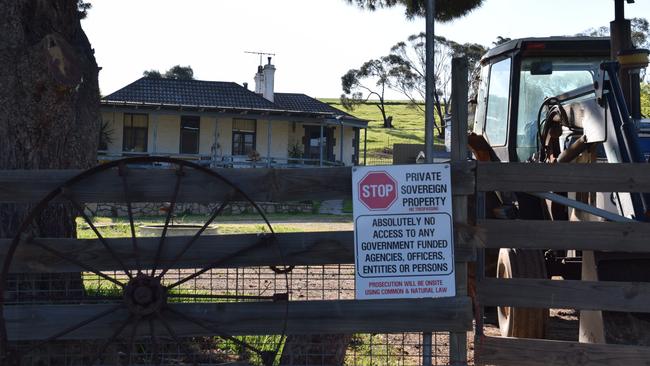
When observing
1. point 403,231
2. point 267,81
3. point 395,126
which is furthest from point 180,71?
point 403,231

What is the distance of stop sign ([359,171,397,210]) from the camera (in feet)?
15.2

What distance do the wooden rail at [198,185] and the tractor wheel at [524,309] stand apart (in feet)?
6.72

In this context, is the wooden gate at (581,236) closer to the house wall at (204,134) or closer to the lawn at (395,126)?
the house wall at (204,134)

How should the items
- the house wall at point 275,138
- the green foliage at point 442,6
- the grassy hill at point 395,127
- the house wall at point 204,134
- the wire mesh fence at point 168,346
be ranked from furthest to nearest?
the grassy hill at point 395,127, the house wall at point 275,138, the house wall at point 204,134, the green foliage at point 442,6, the wire mesh fence at point 168,346

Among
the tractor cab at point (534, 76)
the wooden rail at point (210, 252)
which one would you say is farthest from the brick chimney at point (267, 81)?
the wooden rail at point (210, 252)

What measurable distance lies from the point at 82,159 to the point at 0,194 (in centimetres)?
176

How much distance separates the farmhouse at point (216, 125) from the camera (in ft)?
105

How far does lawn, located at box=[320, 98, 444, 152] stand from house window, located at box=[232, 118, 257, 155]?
46.7ft

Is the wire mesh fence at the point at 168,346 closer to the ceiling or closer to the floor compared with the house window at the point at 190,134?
Result: closer to the floor

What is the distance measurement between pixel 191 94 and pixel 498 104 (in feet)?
90.2

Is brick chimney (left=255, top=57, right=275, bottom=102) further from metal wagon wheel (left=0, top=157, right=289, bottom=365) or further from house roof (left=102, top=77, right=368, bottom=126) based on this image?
metal wagon wheel (left=0, top=157, right=289, bottom=365)

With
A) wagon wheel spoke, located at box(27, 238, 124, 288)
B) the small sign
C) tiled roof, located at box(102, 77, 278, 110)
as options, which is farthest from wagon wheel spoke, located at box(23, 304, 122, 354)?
tiled roof, located at box(102, 77, 278, 110)

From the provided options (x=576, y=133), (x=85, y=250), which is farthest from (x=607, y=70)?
(x=85, y=250)

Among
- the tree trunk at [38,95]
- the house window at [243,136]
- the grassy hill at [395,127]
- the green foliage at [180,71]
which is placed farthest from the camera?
the green foliage at [180,71]
